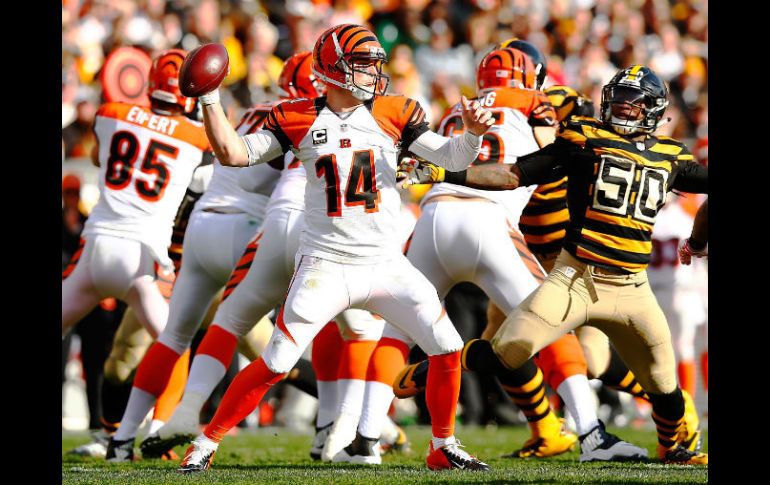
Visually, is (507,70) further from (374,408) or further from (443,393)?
(443,393)

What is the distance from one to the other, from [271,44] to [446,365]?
7905 millimetres

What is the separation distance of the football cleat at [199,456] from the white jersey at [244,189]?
188 centimetres

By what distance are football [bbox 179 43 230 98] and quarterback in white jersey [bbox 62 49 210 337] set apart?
214 cm

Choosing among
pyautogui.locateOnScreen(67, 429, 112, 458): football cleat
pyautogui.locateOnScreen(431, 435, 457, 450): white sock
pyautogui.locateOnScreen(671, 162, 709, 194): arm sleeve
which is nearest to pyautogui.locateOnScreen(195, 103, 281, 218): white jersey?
pyautogui.locateOnScreen(67, 429, 112, 458): football cleat

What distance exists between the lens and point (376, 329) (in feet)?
22.1

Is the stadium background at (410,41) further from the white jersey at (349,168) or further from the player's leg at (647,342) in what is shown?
the white jersey at (349,168)

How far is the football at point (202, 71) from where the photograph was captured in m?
5.10

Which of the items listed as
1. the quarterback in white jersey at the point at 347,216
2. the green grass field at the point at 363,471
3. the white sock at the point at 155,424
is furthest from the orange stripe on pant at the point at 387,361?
the white sock at the point at 155,424

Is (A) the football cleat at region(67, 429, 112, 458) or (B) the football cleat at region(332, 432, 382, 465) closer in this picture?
(B) the football cleat at region(332, 432, 382, 465)

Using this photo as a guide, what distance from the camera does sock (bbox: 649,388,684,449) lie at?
6023 mm

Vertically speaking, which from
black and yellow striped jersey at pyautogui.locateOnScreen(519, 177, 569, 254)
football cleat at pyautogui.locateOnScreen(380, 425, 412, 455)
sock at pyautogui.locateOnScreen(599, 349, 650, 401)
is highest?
black and yellow striped jersey at pyautogui.locateOnScreen(519, 177, 569, 254)

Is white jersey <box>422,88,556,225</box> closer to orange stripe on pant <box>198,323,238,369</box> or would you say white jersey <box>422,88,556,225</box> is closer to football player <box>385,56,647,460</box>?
football player <box>385,56,647,460</box>
